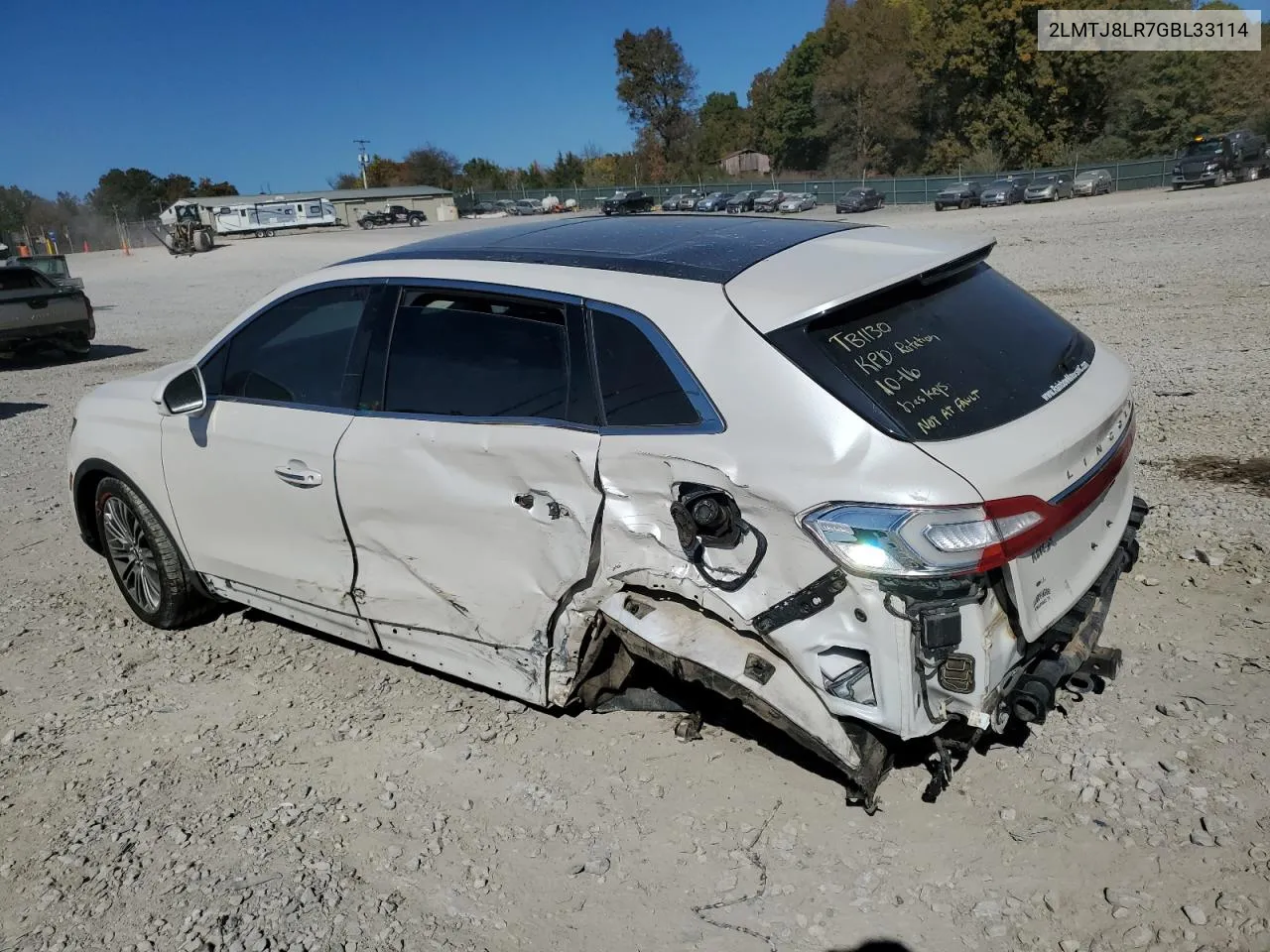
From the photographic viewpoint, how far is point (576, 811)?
318 centimetres

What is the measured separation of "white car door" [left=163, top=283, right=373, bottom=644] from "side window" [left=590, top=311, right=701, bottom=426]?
108 cm

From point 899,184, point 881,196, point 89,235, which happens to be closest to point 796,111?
point 899,184

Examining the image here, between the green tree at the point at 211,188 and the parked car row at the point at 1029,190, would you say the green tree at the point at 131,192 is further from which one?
the parked car row at the point at 1029,190

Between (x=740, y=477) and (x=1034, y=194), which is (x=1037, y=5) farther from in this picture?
(x=740, y=477)

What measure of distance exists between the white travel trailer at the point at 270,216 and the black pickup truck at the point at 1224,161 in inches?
2187

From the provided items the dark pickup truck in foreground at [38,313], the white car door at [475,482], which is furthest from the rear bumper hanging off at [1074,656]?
the dark pickup truck in foreground at [38,313]

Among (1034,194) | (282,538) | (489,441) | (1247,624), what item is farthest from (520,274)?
(1034,194)

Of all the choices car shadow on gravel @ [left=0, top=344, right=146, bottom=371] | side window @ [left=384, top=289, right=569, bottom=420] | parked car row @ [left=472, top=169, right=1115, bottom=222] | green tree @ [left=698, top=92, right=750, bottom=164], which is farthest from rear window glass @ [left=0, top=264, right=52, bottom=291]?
green tree @ [left=698, top=92, right=750, bottom=164]

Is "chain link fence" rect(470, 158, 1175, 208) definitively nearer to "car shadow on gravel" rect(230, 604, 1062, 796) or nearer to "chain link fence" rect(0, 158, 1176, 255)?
"chain link fence" rect(0, 158, 1176, 255)

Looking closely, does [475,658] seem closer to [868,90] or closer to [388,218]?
Result: [388,218]

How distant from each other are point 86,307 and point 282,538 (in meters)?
12.6

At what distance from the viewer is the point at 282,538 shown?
3900mm

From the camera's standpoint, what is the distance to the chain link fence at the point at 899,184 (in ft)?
146

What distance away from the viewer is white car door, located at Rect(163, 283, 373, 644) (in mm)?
3715
